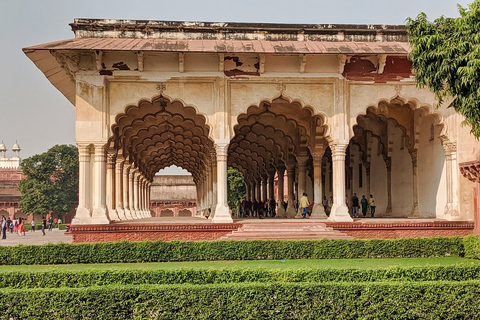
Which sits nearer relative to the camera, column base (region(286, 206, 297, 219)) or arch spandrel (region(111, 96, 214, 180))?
arch spandrel (region(111, 96, 214, 180))

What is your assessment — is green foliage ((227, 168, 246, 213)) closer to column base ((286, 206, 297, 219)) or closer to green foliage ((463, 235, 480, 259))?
column base ((286, 206, 297, 219))

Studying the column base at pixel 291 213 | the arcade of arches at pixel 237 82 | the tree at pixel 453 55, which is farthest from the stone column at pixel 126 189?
the tree at pixel 453 55

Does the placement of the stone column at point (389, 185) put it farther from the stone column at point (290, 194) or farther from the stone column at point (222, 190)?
the stone column at point (222, 190)

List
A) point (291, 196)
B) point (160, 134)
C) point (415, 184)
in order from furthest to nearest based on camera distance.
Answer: point (291, 196)
point (160, 134)
point (415, 184)

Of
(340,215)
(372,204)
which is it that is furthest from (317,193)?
(340,215)

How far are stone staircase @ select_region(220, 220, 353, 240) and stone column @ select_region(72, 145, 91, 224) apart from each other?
3.56m

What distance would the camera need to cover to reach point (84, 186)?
1538 cm

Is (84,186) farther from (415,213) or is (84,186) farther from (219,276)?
(415,213)

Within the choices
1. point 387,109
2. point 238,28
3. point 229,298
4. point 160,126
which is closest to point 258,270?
point 229,298

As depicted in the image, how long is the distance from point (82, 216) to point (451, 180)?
385 inches

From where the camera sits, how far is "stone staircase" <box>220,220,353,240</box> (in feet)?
48.2

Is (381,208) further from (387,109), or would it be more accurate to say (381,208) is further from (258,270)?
(258,270)

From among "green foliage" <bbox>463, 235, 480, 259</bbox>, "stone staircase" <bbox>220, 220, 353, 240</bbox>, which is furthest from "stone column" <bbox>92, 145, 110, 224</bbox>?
"green foliage" <bbox>463, 235, 480, 259</bbox>

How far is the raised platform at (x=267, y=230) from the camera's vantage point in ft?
48.3
